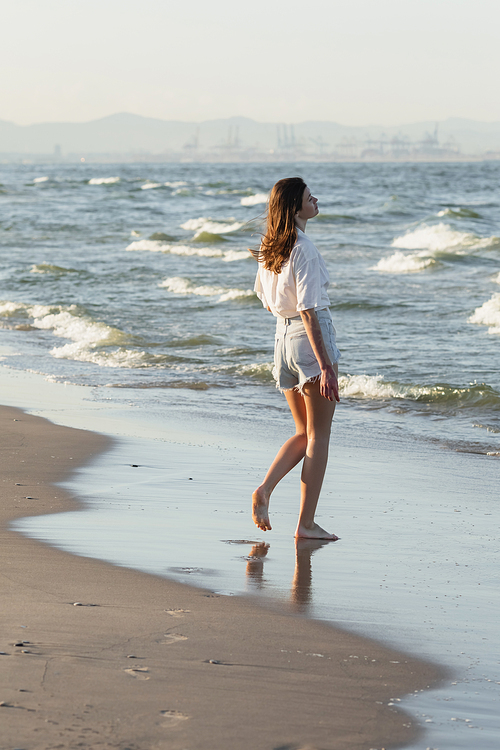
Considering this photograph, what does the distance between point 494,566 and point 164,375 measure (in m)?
6.11

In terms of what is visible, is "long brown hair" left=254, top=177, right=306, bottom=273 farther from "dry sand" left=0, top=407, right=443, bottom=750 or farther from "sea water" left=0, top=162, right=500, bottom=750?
"dry sand" left=0, top=407, right=443, bottom=750

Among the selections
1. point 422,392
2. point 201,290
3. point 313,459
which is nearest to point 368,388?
point 422,392

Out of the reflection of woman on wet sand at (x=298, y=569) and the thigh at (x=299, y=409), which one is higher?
the thigh at (x=299, y=409)

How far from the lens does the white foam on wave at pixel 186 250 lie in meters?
22.2

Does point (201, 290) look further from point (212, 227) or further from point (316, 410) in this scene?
point (212, 227)

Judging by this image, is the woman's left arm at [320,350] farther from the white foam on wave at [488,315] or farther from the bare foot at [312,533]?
the white foam on wave at [488,315]

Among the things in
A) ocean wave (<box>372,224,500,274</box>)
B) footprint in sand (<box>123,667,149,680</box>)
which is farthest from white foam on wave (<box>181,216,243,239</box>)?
footprint in sand (<box>123,667,149,680</box>)

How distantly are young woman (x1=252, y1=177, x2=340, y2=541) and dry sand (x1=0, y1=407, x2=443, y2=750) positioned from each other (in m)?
1.13

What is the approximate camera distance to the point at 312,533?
4.33m

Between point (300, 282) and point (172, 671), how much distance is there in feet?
6.73

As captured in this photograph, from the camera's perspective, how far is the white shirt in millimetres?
4113

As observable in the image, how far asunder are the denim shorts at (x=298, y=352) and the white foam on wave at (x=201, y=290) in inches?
426

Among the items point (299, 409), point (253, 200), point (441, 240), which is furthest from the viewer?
point (253, 200)

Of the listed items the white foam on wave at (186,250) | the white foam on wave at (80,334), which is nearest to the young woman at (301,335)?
the white foam on wave at (80,334)
